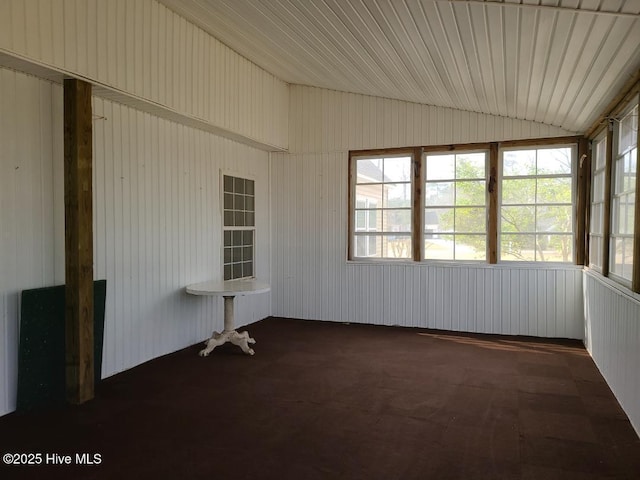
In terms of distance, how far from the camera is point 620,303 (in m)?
3.68

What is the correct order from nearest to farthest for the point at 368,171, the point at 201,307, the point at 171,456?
1. the point at 171,456
2. the point at 201,307
3. the point at 368,171

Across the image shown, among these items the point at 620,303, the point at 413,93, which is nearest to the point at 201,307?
the point at 413,93

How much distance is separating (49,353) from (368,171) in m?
4.59

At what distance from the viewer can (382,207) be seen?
671cm

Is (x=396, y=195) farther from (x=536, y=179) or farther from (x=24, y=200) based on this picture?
(x=24, y=200)

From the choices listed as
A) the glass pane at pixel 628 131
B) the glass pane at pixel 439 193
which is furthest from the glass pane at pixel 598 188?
the glass pane at pixel 439 193

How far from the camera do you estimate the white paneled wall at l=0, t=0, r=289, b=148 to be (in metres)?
3.33

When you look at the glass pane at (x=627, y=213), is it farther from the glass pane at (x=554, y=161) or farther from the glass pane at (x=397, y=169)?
the glass pane at (x=397, y=169)

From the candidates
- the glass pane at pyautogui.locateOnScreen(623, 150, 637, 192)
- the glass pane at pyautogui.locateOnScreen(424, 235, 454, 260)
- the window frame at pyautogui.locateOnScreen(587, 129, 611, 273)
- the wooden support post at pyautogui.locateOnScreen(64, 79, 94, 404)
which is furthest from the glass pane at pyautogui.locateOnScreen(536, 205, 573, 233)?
the wooden support post at pyautogui.locateOnScreen(64, 79, 94, 404)

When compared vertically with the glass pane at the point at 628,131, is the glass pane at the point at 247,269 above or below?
below

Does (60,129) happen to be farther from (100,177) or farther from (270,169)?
(270,169)

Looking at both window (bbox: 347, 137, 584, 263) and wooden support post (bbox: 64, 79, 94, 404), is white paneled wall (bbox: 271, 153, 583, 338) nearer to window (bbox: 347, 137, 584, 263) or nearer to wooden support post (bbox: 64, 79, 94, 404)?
window (bbox: 347, 137, 584, 263)

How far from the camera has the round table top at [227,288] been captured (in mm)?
4910

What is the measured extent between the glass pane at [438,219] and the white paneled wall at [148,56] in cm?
242
